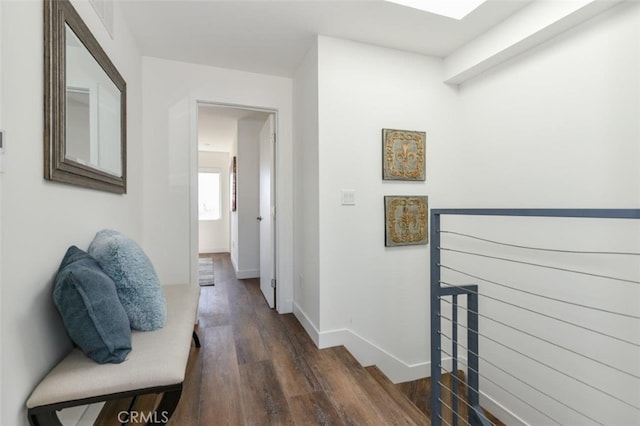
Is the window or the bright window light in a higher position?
the bright window light

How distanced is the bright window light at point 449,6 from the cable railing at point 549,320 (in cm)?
149

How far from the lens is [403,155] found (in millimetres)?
2584

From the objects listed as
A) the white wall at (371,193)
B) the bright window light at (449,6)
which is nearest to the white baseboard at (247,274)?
→ the white wall at (371,193)

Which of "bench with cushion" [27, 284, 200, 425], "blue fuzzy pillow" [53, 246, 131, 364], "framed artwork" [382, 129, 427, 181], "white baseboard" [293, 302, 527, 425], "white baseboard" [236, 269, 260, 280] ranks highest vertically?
"framed artwork" [382, 129, 427, 181]

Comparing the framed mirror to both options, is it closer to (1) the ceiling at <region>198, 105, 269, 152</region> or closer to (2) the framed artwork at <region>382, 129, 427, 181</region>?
(1) the ceiling at <region>198, 105, 269, 152</region>

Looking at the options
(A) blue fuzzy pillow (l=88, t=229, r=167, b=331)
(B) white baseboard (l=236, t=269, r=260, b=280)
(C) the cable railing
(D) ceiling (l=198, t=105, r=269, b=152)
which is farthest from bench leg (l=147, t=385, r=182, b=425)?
(B) white baseboard (l=236, t=269, r=260, b=280)

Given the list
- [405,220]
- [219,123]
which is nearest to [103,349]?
[405,220]

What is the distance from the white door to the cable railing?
1.72 m

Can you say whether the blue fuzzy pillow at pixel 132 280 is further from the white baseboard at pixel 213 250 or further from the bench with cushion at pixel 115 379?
the white baseboard at pixel 213 250

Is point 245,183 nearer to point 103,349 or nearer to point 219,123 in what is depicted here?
point 219,123

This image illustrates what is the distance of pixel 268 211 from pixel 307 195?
31.4 inches

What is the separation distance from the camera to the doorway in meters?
3.15

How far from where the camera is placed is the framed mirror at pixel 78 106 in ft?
3.67

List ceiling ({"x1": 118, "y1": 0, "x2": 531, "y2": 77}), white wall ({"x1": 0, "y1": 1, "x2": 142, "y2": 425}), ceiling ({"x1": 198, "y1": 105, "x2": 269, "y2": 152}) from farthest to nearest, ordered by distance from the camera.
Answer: ceiling ({"x1": 198, "y1": 105, "x2": 269, "y2": 152})
ceiling ({"x1": 118, "y1": 0, "x2": 531, "y2": 77})
white wall ({"x1": 0, "y1": 1, "x2": 142, "y2": 425})
